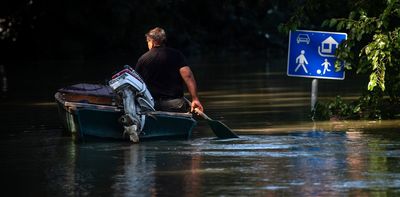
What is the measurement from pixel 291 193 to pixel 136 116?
4.64m

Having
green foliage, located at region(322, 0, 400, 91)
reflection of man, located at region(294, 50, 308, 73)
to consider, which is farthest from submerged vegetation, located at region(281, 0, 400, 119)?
reflection of man, located at region(294, 50, 308, 73)

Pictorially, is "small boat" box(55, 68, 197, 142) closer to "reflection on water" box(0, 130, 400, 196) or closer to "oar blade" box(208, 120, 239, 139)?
"reflection on water" box(0, 130, 400, 196)

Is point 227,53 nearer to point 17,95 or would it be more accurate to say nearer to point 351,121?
point 17,95

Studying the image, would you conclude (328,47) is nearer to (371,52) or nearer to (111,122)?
(371,52)

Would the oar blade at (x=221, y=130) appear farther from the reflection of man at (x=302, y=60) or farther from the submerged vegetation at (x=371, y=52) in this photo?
the reflection of man at (x=302, y=60)

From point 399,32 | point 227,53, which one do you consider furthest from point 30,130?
→ point 227,53

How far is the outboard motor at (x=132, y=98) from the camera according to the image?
48.4ft

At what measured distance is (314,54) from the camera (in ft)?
59.6

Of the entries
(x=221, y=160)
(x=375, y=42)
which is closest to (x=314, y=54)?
(x=375, y=42)

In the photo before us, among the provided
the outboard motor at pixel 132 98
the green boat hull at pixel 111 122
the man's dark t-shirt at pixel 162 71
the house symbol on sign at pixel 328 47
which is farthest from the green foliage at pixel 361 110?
the outboard motor at pixel 132 98

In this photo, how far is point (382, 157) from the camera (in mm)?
13047

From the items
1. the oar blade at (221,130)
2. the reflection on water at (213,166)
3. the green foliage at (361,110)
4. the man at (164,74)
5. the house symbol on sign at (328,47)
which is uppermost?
the house symbol on sign at (328,47)

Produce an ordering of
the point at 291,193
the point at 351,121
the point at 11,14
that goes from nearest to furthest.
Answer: the point at 291,193, the point at 351,121, the point at 11,14

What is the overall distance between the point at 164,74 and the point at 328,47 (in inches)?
135
